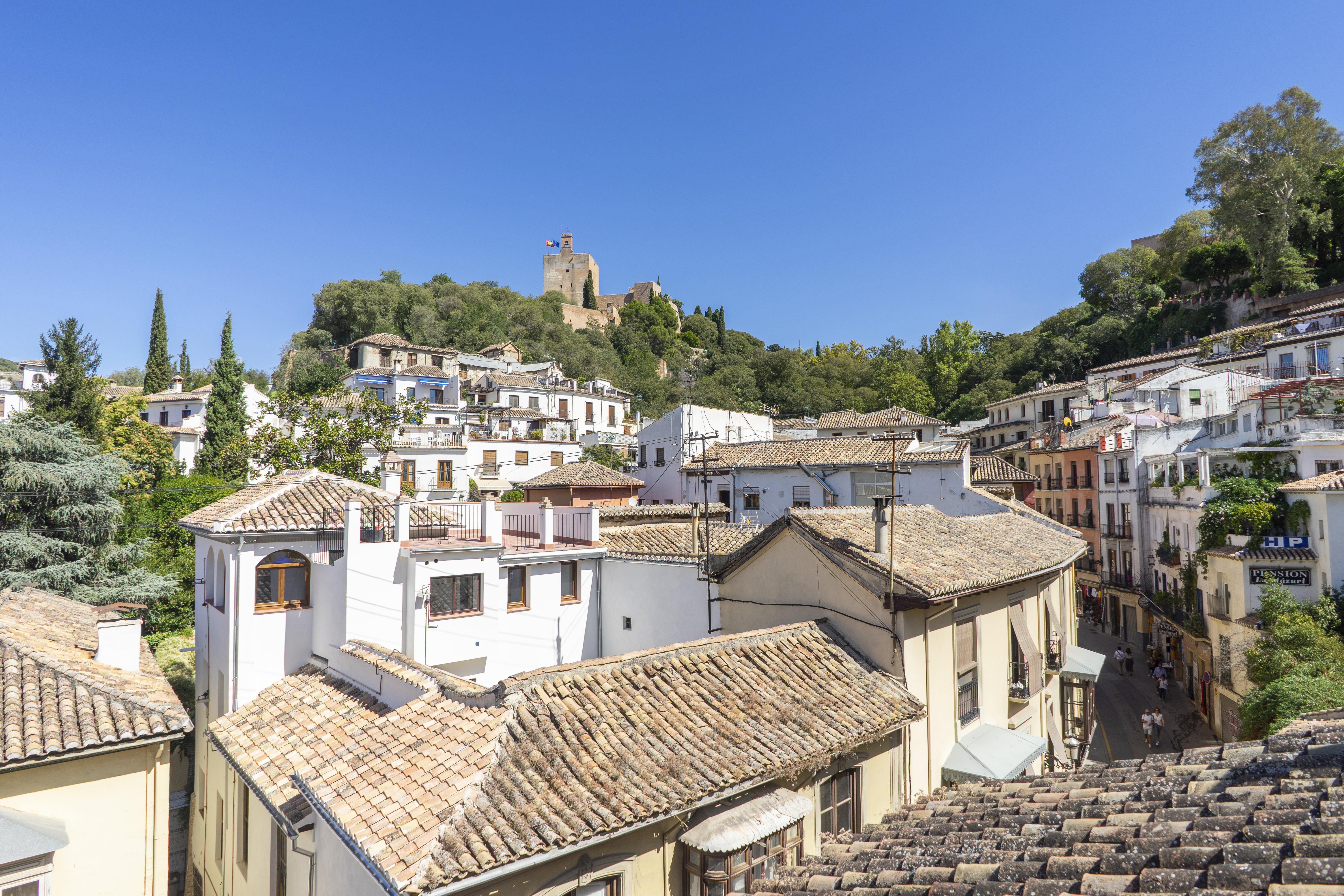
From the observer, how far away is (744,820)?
21.9 feet

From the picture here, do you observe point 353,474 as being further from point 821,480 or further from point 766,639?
point 766,639

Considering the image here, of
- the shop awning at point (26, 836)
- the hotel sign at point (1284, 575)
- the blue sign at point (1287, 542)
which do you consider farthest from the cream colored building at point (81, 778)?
the blue sign at point (1287, 542)

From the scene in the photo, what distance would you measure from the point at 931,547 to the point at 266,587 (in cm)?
1280

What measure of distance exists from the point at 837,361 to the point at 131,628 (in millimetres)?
68095

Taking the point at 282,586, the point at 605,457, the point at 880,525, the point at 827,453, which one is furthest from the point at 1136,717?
the point at 605,457

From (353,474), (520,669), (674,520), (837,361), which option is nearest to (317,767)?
(520,669)

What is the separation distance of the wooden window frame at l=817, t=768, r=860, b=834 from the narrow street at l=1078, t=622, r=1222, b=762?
1272cm

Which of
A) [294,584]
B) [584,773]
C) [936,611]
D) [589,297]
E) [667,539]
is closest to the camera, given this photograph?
[584,773]

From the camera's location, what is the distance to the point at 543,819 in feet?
18.8

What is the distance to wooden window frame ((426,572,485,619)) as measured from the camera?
14.6m

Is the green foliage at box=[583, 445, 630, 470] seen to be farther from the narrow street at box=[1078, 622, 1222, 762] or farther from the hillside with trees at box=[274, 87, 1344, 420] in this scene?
the narrow street at box=[1078, 622, 1222, 762]

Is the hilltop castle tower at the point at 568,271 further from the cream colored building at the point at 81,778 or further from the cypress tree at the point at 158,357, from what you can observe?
the cream colored building at the point at 81,778

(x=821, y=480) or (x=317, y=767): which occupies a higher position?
(x=821, y=480)

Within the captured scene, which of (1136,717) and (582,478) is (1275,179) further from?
(582,478)
